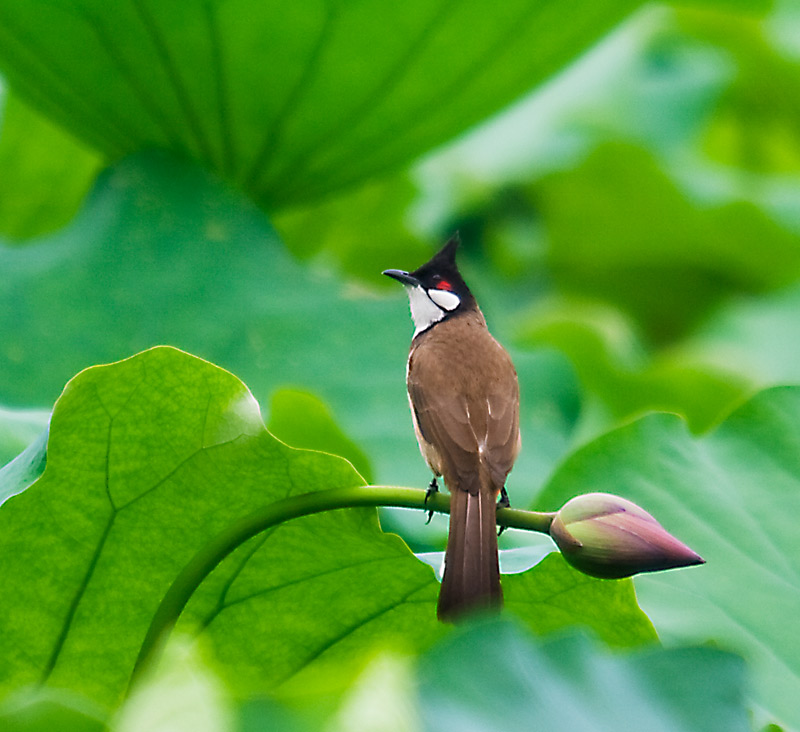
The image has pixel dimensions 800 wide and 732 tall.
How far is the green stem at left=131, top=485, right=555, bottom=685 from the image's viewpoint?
59cm

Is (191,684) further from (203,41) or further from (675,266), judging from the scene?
(675,266)

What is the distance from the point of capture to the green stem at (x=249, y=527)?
0.59 m

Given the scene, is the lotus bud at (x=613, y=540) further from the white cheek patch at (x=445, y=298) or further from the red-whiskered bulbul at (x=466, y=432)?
the white cheek patch at (x=445, y=298)

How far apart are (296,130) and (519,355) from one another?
1.35ft

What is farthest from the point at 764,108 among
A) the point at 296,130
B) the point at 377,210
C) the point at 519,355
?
the point at 296,130

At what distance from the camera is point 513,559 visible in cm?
84

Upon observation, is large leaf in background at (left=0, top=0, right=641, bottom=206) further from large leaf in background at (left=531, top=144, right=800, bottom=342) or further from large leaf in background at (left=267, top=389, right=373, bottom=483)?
large leaf in background at (left=531, top=144, right=800, bottom=342)

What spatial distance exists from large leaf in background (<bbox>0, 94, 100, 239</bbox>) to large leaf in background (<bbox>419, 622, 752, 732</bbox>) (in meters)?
1.26

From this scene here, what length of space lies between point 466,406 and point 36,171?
1.00 m

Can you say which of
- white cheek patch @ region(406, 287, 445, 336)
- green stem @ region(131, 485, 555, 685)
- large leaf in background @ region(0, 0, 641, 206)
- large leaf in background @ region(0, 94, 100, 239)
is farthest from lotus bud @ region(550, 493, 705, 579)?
large leaf in background @ region(0, 94, 100, 239)

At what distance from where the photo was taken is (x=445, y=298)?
1.13 meters

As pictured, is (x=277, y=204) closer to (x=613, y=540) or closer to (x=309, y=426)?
(x=309, y=426)

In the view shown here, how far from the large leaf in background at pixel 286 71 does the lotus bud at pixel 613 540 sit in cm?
71

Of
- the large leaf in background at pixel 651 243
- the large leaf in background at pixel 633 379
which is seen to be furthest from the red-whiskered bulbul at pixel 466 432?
the large leaf in background at pixel 651 243
